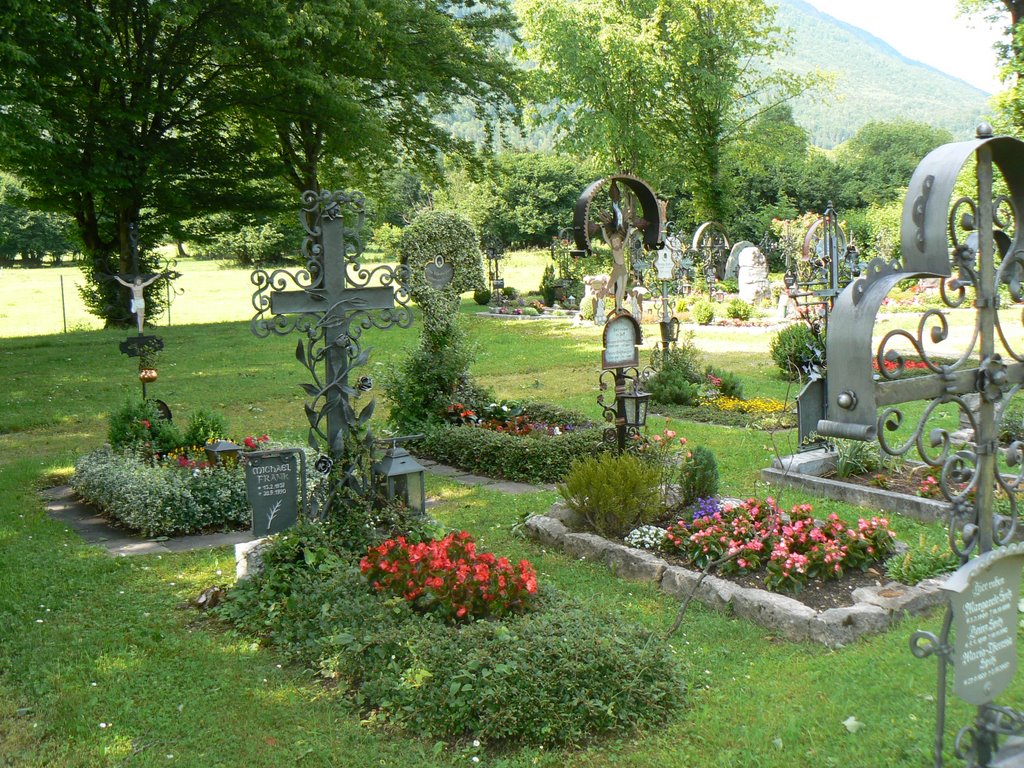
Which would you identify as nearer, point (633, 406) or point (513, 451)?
point (633, 406)

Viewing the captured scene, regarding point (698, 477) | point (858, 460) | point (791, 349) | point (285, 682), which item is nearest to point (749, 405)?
point (791, 349)

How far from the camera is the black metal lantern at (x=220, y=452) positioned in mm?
9109

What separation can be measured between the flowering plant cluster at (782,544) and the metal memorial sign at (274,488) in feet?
9.81

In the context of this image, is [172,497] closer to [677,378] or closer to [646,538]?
[646,538]

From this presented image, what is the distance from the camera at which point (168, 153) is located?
21719 mm

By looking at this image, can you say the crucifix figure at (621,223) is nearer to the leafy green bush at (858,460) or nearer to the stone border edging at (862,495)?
the stone border edging at (862,495)

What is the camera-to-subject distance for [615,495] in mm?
7461

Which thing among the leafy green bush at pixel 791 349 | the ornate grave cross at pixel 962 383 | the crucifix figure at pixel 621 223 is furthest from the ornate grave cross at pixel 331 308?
the leafy green bush at pixel 791 349

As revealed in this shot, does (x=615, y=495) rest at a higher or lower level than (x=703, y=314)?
lower

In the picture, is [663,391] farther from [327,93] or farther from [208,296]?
[208,296]

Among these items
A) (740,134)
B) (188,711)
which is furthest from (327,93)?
(740,134)

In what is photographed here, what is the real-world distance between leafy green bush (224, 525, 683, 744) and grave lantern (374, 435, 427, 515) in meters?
0.97

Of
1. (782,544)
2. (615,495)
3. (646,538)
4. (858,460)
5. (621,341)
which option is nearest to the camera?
(782,544)

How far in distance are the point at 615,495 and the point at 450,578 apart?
2.32 m
